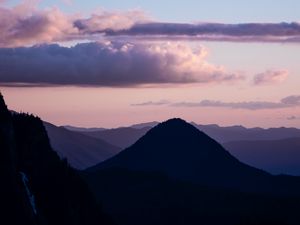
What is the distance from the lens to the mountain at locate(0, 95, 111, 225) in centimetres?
8269

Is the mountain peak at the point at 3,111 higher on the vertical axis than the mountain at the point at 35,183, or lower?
higher

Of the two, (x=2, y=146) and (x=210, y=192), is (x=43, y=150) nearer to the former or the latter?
(x=2, y=146)

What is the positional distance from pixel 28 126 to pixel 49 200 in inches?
400

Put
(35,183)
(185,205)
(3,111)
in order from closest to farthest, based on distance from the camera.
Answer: (3,111)
(35,183)
(185,205)

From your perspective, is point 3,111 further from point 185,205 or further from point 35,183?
point 185,205

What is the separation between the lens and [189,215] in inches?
6914

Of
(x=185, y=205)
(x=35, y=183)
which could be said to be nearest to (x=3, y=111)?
(x=35, y=183)

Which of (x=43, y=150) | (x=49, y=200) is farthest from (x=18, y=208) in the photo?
(x=43, y=150)

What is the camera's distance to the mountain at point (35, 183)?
271ft

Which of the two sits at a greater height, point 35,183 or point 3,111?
point 3,111

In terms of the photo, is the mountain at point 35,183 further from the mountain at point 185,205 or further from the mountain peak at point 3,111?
the mountain at point 185,205

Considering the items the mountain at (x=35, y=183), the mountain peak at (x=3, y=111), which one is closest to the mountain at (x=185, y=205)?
the mountain at (x=35, y=183)

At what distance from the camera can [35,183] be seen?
102 m

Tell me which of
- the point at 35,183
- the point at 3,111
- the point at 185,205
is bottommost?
the point at 185,205
